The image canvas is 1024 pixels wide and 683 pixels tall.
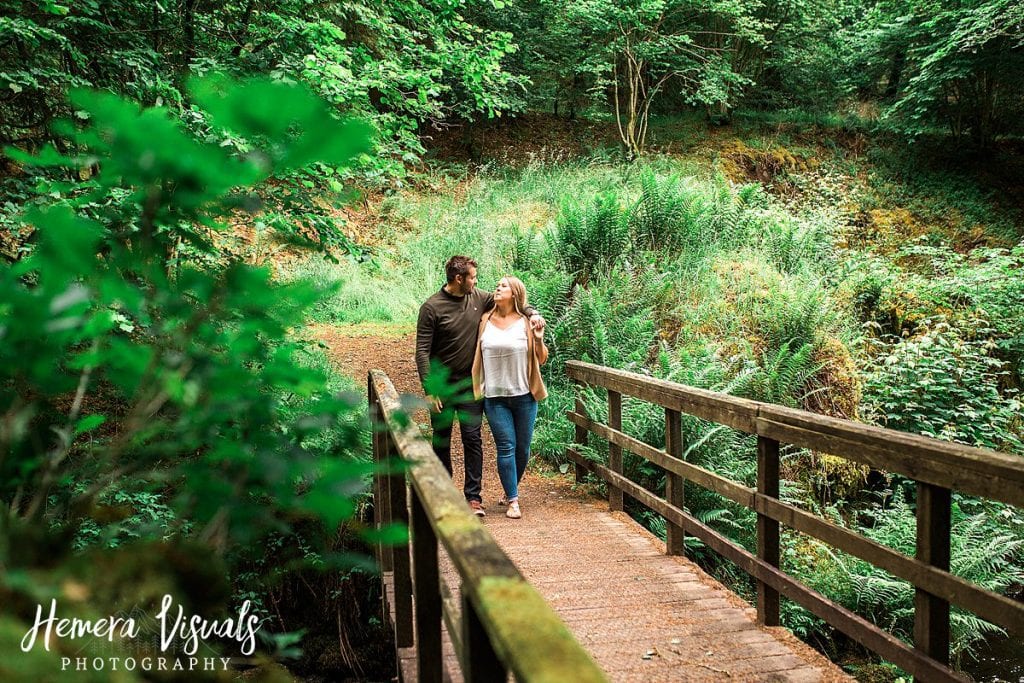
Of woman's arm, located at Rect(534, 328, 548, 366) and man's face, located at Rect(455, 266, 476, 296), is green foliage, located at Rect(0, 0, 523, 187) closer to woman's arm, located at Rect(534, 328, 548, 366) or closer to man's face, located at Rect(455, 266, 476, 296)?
man's face, located at Rect(455, 266, 476, 296)

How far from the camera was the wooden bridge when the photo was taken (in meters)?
1.64

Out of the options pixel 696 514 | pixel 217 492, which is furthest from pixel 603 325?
pixel 217 492

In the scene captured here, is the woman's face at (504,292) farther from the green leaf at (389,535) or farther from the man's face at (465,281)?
the green leaf at (389,535)

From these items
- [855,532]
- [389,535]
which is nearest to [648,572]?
[855,532]

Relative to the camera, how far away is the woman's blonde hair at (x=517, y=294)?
18.4 feet

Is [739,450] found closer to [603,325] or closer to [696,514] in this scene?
[696,514]

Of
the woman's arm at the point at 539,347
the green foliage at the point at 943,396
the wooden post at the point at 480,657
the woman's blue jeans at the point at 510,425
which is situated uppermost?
the woman's arm at the point at 539,347

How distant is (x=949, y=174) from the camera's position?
21031 mm

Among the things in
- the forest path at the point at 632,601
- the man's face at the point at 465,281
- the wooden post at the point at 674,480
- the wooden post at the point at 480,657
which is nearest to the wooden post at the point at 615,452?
the forest path at the point at 632,601

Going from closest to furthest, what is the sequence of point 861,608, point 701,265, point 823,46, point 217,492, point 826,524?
point 217,492 → point 826,524 → point 861,608 → point 701,265 → point 823,46

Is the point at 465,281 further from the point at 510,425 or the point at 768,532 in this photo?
the point at 768,532

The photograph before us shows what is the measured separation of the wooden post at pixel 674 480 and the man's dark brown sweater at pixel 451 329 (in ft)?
4.62

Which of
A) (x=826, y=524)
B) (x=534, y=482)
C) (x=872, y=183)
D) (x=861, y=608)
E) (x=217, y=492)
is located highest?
(x=872, y=183)

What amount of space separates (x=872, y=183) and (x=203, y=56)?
64.3ft
